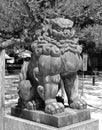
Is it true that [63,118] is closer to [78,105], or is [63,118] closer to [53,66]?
[78,105]

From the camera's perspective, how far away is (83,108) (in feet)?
12.2

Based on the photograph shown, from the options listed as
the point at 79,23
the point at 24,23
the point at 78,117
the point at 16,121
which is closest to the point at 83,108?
the point at 78,117

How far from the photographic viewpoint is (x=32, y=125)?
3.51 m

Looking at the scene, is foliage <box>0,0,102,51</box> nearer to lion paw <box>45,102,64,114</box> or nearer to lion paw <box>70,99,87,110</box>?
lion paw <box>70,99,87,110</box>

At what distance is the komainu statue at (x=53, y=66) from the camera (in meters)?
3.49

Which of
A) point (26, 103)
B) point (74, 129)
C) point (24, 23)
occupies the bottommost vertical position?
point (74, 129)

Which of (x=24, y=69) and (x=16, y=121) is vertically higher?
(x=24, y=69)

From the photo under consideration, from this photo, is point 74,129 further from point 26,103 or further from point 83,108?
point 26,103

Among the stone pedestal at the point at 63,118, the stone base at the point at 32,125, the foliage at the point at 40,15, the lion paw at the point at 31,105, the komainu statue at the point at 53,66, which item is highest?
the foliage at the point at 40,15

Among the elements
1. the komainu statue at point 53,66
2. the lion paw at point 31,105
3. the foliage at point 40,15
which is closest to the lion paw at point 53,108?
the komainu statue at point 53,66

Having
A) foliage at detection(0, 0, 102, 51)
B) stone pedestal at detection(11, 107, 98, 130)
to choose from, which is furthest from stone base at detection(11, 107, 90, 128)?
foliage at detection(0, 0, 102, 51)

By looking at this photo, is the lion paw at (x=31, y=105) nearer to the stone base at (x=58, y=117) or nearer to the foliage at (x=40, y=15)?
the stone base at (x=58, y=117)

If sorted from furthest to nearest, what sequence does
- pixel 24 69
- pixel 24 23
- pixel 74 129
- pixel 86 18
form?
pixel 86 18 < pixel 24 23 < pixel 24 69 < pixel 74 129

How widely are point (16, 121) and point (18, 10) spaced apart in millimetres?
7805
